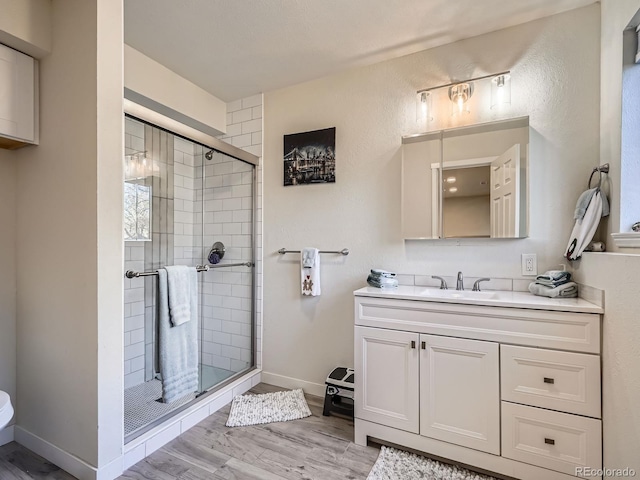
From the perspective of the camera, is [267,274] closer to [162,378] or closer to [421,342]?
[162,378]

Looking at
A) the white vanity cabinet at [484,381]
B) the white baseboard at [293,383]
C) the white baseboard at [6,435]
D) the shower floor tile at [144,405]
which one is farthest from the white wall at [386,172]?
the white baseboard at [6,435]

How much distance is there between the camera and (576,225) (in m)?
1.66

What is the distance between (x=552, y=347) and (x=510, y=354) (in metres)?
0.18

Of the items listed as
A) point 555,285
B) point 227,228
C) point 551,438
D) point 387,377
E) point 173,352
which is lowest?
point 551,438

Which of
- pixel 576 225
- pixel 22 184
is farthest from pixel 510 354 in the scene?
pixel 22 184

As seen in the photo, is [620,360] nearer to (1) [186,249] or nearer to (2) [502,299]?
(2) [502,299]

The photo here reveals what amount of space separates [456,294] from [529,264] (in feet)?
1.71

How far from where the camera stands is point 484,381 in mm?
1549

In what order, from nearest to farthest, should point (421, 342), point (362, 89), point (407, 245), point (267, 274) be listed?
point (421, 342) → point (407, 245) → point (362, 89) → point (267, 274)

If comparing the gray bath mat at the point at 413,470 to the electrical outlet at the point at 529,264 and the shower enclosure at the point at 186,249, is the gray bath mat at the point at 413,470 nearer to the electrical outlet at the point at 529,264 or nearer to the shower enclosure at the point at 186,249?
the electrical outlet at the point at 529,264

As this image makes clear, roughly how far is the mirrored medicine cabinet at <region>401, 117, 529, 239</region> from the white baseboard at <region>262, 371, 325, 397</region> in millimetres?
1435

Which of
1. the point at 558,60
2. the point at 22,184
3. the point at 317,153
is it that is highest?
the point at 558,60

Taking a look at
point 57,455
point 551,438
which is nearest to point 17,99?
point 57,455

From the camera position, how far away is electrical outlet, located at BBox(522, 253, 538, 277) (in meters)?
1.83
